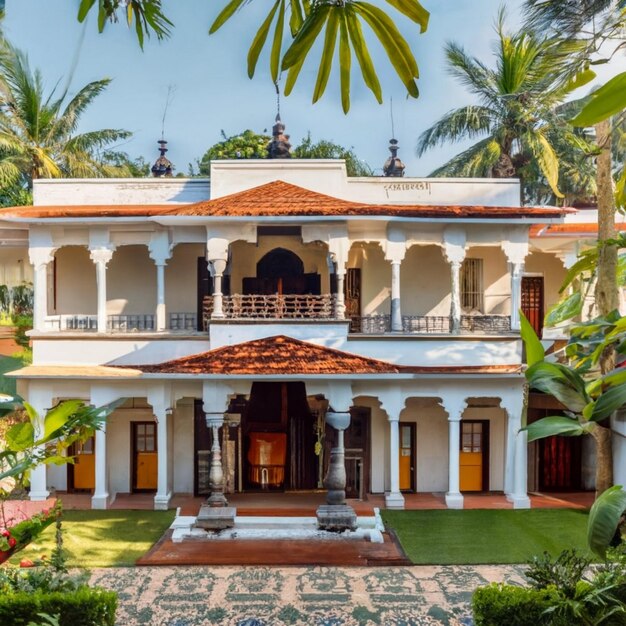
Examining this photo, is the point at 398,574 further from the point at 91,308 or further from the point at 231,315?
the point at 91,308

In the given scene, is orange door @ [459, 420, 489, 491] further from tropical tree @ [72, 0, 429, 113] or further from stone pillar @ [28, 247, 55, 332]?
tropical tree @ [72, 0, 429, 113]

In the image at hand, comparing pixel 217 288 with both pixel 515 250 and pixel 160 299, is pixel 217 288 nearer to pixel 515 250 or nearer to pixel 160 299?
pixel 160 299

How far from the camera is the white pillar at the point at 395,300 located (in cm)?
1457

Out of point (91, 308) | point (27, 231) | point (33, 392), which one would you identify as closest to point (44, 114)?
point (27, 231)

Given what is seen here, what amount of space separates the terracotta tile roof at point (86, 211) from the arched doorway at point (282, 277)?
9.00 ft

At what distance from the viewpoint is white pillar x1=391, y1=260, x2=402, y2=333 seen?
14.6 m

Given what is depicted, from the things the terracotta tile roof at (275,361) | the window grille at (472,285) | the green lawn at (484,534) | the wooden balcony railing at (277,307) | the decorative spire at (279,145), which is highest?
the decorative spire at (279,145)

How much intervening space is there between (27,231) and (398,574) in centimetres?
1192

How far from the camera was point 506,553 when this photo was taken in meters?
11.1

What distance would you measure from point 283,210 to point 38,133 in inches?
490

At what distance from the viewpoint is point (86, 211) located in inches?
572

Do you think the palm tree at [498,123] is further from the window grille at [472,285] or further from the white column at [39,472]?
the white column at [39,472]

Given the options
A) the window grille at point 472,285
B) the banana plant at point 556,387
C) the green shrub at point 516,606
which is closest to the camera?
the banana plant at point 556,387

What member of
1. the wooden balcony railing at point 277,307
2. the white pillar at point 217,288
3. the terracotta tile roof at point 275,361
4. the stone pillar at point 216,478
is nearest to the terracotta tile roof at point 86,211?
the white pillar at point 217,288
